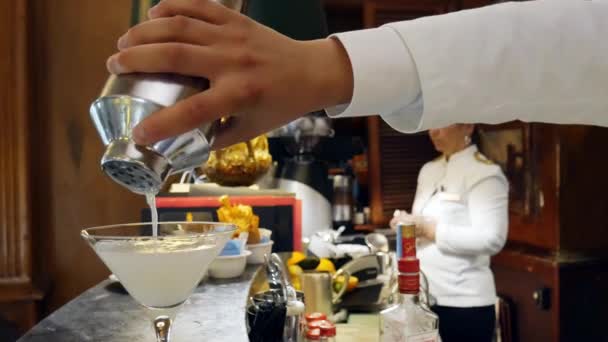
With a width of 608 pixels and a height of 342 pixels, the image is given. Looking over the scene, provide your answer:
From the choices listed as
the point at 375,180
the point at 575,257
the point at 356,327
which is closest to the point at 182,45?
the point at 356,327

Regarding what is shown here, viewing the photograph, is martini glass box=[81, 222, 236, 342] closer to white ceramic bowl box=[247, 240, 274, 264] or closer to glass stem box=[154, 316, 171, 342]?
glass stem box=[154, 316, 171, 342]

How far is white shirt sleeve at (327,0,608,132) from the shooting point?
48cm

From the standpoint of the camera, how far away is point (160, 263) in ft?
2.55

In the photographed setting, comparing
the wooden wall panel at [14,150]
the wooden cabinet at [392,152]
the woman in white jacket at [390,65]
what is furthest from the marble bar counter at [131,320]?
the wooden cabinet at [392,152]

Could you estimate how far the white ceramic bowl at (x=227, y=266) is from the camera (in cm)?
137

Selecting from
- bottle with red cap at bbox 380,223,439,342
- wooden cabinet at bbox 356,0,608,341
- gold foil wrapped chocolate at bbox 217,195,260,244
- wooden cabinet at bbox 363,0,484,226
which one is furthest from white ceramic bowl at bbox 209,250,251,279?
wooden cabinet at bbox 363,0,484,226

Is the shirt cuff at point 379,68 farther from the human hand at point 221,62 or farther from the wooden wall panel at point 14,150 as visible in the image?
the wooden wall panel at point 14,150

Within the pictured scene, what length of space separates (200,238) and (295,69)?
414 mm

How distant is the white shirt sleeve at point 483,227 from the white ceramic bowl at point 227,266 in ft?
3.99

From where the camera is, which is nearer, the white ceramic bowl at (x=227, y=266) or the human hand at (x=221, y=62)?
the human hand at (x=221, y=62)

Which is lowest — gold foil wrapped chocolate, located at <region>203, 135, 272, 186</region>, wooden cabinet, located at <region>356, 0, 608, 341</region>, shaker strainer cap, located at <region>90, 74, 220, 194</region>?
wooden cabinet, located at <region>356, 0, 608, 341</region>

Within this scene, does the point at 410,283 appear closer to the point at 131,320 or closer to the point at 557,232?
the point at 131,320

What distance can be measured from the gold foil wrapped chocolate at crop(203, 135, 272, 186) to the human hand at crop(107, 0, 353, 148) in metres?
1.38

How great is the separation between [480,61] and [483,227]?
197 centimetres
